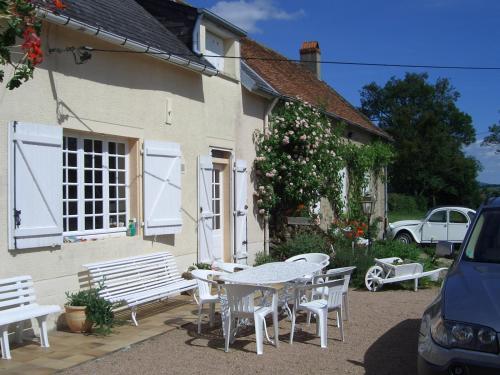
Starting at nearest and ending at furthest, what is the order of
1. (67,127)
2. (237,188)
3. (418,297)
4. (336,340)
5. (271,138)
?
(336,340) < (67,127) < (418,297) < (237,188) < (271,138)

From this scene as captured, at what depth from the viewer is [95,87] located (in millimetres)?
7691

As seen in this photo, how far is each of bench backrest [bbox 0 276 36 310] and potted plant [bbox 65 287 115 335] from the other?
0.56 m

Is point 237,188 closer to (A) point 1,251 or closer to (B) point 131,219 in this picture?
(B) point 131,219

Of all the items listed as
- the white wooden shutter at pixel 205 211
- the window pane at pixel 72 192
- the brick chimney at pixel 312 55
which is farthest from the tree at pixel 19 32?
the brick chimney at pixel 312 55

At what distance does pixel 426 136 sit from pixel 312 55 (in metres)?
38.5

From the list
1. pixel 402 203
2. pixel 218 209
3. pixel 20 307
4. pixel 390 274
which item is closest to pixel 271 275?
pixel 20 307

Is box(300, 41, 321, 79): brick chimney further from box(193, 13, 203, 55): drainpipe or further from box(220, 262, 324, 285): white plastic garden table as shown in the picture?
box(220, 262, 324, 285): white plastic garden table

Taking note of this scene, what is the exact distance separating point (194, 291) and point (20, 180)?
11.1ft

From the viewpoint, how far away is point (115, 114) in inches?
316

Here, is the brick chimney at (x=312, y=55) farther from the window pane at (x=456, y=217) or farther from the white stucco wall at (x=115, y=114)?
the white stucco wall at (x=115, y=114)

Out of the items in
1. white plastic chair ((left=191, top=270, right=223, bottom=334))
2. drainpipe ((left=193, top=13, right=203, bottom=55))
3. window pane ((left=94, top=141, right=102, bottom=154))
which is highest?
drainpipe ((left=193, top=13, right=203, bottom=55))

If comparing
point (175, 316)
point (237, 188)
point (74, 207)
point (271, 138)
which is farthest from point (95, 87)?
point (271, 138)

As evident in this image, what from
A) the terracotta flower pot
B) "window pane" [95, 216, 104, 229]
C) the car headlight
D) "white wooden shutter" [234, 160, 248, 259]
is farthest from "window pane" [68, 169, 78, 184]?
the car headlight

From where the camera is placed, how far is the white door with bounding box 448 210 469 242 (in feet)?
56.3
